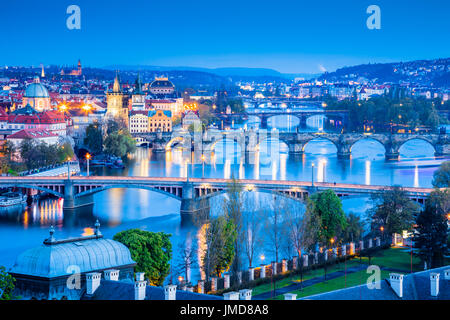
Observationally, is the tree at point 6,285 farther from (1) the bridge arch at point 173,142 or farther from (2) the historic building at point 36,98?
(2) the historic building at point 36,98

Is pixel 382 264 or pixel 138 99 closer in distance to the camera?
pixel 382 264

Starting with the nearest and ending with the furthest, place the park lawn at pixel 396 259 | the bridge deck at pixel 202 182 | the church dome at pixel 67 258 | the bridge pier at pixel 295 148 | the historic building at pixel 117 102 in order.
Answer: the church dome at pixel 67 258, the park lawn at pixel 396 259, the bridge deck at pixel 202 182, the bridge pier at pixel 295 148, the historic building at pixel 117 102

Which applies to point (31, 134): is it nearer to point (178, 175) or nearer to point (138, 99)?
point (178, 175)

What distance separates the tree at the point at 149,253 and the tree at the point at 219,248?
1.17 m

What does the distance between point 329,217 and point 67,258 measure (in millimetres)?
11545

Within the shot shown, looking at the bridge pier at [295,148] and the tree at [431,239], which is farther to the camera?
the bridge pier at [295,148]

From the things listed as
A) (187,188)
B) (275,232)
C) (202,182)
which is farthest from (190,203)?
(275,232)

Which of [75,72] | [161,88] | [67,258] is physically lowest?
[67,258]

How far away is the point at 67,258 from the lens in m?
15.4

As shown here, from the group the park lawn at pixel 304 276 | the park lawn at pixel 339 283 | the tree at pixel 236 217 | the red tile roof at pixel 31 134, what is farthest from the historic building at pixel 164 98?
the park lawn at pixel 339 283

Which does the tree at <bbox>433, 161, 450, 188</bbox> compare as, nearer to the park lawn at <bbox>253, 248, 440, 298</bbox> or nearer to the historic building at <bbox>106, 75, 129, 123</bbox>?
the park lawn at <bbox>253, 248, 440, 298</bbox>

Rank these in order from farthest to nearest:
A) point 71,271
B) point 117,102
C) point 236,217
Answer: point 117,102 < point 236,217 < point 71,271

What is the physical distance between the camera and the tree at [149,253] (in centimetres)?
1986

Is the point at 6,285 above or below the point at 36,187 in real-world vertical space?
above
